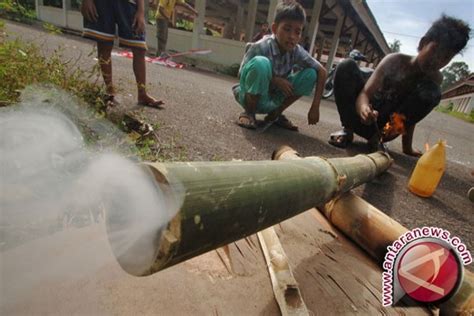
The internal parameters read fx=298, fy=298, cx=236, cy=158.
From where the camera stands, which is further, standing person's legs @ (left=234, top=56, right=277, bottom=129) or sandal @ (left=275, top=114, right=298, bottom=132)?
sandal @ (left=275, top=114, right=298, bottom=132)

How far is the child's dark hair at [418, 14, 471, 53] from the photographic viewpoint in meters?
2.79

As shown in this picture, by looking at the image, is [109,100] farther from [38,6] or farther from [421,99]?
[38,6]

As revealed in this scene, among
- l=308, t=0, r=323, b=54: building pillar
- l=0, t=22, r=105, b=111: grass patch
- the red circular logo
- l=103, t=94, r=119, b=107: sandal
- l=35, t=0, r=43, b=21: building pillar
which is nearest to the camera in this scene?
the red circular logo

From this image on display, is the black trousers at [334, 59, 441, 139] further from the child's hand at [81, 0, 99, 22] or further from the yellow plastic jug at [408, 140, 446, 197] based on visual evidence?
the child's hand at [81, 0, 99, 22]

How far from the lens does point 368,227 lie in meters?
1.49

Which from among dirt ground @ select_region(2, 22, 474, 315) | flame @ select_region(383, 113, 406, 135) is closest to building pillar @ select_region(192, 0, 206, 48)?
dirt ground @ select_region(2, 22, 474, 315)

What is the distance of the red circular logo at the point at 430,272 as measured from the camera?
1150 mm

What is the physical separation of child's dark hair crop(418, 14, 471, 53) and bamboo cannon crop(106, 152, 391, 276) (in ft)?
9.33

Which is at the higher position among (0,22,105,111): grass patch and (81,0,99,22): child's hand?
(81,0,99,22): child's hand

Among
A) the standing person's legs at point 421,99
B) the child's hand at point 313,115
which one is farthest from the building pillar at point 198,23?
the standing person's legs at point 421,99

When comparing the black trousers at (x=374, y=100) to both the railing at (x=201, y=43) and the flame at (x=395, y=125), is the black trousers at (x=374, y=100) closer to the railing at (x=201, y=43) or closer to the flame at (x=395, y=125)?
the flame at (x=395, y=125)

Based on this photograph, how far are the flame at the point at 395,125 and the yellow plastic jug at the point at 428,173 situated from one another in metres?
1.06

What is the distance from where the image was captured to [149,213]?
562 millimetres

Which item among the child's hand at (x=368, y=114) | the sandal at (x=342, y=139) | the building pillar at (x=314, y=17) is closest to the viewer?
the child's hand at (x=368, y=114)
